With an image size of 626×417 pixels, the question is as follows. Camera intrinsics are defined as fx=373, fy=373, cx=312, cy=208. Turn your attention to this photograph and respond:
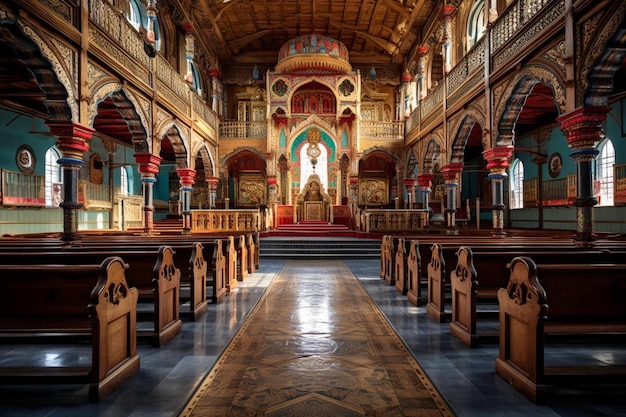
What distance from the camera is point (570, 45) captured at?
7.05 meters

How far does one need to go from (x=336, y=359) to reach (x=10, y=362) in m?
3.18

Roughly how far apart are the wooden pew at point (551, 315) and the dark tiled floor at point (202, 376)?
0.51 feet

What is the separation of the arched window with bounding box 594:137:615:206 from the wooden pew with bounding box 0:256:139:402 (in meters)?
15.4

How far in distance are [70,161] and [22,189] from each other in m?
5.92

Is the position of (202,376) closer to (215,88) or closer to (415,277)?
(415,277)

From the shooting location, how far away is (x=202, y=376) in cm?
332

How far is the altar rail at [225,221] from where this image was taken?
1484 centimetres

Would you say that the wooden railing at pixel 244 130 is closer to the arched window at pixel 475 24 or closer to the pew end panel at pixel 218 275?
the arched window at pixel 475 24

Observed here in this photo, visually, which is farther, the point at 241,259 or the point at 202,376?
the point at 241,259

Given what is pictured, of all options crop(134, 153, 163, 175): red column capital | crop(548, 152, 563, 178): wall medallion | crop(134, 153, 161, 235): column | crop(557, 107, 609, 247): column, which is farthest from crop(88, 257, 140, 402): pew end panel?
crop(548, 152, 563, 178): wall medallion

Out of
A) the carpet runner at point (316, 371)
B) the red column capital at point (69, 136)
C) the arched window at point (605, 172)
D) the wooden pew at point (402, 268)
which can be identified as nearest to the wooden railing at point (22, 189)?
the red column capital at point (69, 136)

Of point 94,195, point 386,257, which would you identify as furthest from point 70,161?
point 94,195

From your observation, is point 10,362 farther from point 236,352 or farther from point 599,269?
point 599,269

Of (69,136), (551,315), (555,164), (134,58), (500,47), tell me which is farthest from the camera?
(555,164)
